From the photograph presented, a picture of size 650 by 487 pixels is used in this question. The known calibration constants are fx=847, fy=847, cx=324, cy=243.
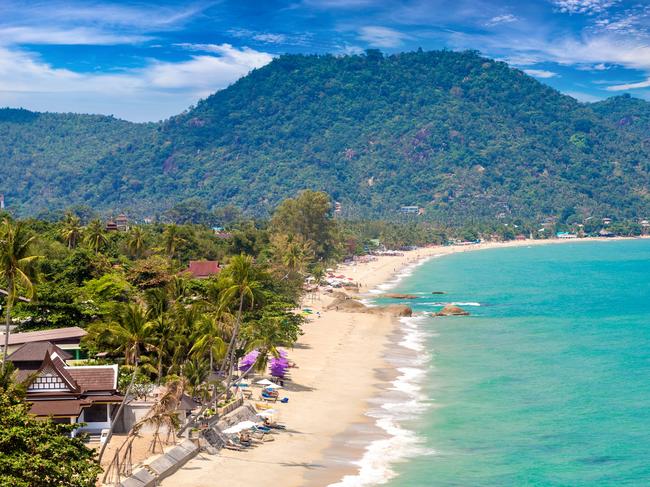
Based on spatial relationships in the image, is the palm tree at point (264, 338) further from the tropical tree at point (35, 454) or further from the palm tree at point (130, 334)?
the tropical tree at point (35, 454)

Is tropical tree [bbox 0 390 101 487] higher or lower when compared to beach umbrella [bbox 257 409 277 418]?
higher

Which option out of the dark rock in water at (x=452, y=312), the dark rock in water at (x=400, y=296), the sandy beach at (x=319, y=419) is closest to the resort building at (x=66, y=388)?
the sandy beach at (x=319, y=419)

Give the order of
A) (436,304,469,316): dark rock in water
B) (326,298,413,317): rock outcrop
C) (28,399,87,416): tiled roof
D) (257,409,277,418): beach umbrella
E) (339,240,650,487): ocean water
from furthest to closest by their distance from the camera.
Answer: (326,298,413,317): rock outcrop
(436,304,469,316): dark rock in water
(257,409,277,418): beach umbrella
(339,240,650,487): ocean water
(28,399,87,416): tiled roof

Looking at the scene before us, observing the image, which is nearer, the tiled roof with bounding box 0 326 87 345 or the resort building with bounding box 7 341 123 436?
the resort building with bounding box 7 341 123 436

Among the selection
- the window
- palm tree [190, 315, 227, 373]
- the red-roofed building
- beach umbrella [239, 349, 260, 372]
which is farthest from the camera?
the red-roofed building

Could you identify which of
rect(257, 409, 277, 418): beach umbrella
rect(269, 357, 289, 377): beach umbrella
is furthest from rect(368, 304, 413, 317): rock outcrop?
rect(257, 409, 277, 418): beach umbrella

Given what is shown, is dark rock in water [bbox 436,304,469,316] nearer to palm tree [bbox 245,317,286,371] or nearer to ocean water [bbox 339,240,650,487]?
ocean water [bbox 339,240,650,487]

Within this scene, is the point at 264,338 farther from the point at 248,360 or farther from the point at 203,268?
the point at 203,268
